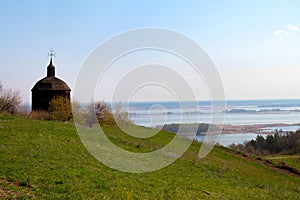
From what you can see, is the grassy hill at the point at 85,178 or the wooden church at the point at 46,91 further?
the wooden church at the point at 46,91

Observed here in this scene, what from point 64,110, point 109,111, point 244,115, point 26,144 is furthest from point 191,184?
point 244,115

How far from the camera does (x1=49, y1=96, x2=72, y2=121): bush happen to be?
43.4 metres

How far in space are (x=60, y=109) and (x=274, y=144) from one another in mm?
36544

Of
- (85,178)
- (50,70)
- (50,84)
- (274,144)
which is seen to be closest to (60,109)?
(50,84)

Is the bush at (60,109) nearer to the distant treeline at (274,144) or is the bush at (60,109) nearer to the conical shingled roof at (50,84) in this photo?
the conical shingled roof at (50,84)

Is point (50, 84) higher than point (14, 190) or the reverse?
higher

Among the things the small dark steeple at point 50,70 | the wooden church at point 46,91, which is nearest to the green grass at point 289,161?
the wooden church at point 46,91

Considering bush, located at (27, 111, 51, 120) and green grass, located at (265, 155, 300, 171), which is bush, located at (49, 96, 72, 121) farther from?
green grass, located at (265, 155, 300, 171)

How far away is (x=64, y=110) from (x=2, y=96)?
12178mm

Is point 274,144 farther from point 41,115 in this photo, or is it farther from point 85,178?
point 85,178

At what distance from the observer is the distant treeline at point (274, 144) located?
5483 centimetres

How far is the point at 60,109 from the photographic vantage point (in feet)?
144

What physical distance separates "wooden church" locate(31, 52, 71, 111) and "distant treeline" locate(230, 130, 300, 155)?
28.8 meters

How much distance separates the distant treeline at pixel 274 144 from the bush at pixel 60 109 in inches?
1078
